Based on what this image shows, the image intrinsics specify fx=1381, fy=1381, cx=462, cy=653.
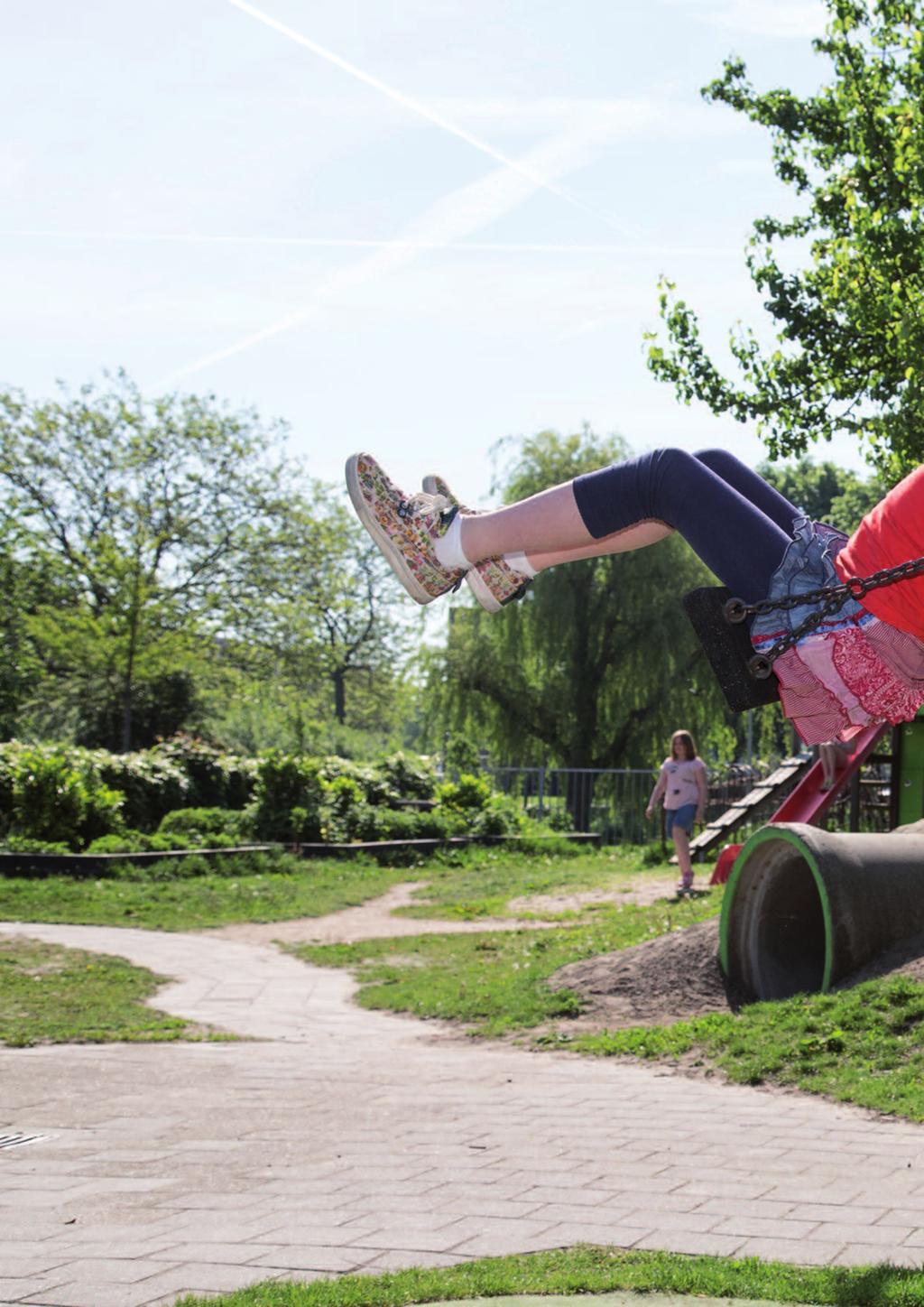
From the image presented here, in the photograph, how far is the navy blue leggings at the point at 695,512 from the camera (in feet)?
10.9

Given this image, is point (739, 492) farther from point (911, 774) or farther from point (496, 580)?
point (911, 774)

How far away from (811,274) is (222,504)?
86.3ft

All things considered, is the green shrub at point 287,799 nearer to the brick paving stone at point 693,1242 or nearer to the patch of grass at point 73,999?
the patch of grass at point 73,999

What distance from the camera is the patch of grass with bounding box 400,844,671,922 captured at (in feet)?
52.4

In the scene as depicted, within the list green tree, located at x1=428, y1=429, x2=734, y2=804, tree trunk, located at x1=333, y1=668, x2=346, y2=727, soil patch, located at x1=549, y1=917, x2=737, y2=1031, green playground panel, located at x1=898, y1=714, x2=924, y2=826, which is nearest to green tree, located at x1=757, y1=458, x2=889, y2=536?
tree trunk, located at x1=333, y1=668, x2=346, y2=727

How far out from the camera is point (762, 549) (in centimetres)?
331

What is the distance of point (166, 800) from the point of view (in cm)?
2208

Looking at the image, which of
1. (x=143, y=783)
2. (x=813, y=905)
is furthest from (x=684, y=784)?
(x=143, y=783)

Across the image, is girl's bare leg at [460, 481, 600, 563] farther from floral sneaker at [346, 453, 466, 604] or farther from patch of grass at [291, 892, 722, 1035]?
patch of grass at [291, 892, 722, 1035]

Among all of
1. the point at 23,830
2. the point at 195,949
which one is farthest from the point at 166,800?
the point at 195,949

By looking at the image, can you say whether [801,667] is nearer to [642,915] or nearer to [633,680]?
[642,915]

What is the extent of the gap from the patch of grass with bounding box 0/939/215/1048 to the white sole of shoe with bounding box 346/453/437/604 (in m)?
5.60

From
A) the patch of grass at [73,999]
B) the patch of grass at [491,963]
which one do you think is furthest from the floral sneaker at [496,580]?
the patch of grass at [491,963]

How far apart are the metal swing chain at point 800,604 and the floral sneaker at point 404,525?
0.79 m
